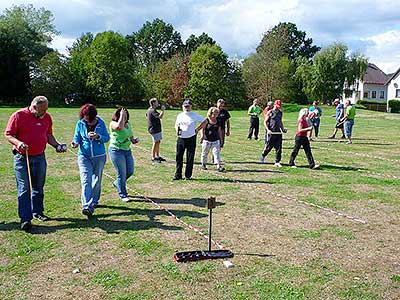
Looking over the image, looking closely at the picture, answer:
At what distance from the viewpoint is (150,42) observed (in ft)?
283

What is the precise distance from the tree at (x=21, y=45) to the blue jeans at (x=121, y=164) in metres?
51.9

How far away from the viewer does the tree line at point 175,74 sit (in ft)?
186

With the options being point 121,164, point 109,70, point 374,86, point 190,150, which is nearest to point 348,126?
point 190,150

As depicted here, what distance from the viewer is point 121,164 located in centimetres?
800

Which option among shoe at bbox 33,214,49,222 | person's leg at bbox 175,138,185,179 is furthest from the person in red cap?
shoe at bbox 33,214,49,222

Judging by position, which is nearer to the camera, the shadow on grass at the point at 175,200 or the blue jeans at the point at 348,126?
the shadow on grass at the point at 175,200

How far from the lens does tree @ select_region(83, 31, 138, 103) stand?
197 feet

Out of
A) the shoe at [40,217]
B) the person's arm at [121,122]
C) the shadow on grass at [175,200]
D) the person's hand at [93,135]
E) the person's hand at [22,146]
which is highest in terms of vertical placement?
the person's arm at [121,122]

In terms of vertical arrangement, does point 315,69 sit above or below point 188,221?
above

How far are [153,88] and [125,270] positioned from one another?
2292 inches

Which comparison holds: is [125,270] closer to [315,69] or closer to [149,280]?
[149,280]

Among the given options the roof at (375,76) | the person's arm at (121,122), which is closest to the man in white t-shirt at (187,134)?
the person's arm at (121,122)

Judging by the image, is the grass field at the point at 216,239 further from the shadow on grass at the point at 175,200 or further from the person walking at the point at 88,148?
the person walking at the point at 88,148

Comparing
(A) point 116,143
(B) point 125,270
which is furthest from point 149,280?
(A) point 116,143
